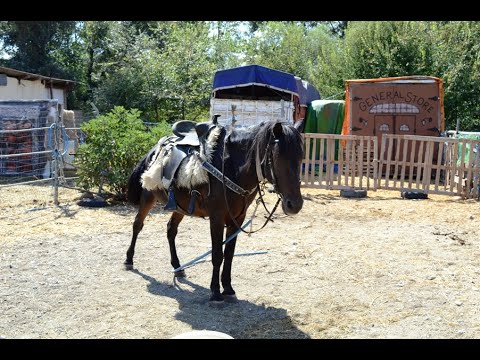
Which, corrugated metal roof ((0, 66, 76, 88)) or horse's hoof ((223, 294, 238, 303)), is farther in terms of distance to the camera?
corrugated metal roof ((0, 66, 76, 88))

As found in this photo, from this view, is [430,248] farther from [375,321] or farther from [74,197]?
[74,197]

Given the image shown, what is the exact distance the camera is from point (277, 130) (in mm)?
4176

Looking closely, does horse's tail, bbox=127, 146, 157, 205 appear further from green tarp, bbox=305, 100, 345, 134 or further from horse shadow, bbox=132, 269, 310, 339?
green tarp, bbox=305, 100, 345, 134

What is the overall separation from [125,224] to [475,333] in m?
5.74

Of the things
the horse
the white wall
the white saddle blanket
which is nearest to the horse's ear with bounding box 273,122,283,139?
the horse

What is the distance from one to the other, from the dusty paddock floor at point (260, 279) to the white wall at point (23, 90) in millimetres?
8932

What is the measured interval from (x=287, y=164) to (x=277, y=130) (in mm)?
302

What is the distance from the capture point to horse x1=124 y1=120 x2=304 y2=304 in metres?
4.14

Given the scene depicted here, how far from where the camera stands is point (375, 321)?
4.29 m

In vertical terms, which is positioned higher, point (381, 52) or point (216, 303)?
point (381, 52)

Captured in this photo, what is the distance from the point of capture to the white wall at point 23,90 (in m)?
16.5

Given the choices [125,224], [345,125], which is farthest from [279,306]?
[345,125]

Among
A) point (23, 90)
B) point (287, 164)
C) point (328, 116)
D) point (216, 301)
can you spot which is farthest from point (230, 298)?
point (23, 90)
